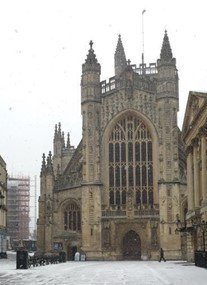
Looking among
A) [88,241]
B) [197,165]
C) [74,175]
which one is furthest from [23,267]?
[74,175]

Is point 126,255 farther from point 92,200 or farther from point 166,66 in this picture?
point 166,66

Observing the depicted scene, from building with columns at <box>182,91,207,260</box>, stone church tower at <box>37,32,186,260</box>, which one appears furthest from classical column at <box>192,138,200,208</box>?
stone church tower at <box>37,32,186,260</box>

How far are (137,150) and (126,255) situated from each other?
11.8 metres

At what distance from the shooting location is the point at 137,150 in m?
71.1

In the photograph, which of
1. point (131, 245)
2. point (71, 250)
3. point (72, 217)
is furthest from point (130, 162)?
point (71, 250)

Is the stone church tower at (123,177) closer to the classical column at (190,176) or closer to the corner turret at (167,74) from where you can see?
the corner turret at (167,74)

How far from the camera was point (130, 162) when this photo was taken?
233 ft

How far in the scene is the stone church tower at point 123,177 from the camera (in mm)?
69000

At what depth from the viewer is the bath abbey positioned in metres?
68.9

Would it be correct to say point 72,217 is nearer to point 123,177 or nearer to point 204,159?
point 123,177

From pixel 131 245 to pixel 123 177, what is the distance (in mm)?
7669

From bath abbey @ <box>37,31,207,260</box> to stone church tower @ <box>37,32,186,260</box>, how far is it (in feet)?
0.35

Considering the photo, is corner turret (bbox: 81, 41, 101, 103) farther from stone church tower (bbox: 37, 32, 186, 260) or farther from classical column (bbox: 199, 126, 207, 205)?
classical column (bbox: 199, 126, 207, 205)

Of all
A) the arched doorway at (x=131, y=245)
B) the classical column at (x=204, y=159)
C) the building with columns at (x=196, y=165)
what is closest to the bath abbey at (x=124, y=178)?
the arched doorway at (x=131, y=245)
